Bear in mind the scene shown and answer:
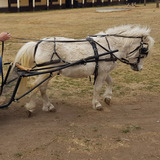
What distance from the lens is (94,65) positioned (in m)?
5.56

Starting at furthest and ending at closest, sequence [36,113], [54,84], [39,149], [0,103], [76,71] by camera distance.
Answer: [54,84] < [36,113] < [76,71] < [0,103] < [39,149]

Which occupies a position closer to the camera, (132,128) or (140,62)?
(132,128)

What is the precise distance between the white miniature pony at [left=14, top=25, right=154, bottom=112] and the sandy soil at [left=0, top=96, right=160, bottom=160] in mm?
386

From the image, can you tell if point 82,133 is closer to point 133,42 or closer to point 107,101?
point 107,101

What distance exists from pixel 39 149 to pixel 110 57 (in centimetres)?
241

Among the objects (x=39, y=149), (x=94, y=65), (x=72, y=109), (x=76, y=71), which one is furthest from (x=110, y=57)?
(x=39, y=149)

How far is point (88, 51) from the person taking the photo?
18.0 ft

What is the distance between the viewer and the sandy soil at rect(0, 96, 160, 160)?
170 inches

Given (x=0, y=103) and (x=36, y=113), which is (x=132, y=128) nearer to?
(x=36, y=113)

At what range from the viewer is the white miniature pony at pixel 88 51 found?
213 inches

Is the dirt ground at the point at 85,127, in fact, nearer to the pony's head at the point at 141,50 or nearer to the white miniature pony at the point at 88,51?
the white miniature pony at the point at 88,51

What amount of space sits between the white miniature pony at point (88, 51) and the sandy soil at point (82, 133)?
1.27 ft

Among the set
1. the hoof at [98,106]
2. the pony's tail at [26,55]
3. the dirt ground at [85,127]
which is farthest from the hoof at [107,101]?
the pony's tail at [26,55]

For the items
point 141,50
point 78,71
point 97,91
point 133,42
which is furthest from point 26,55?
point 141,50
